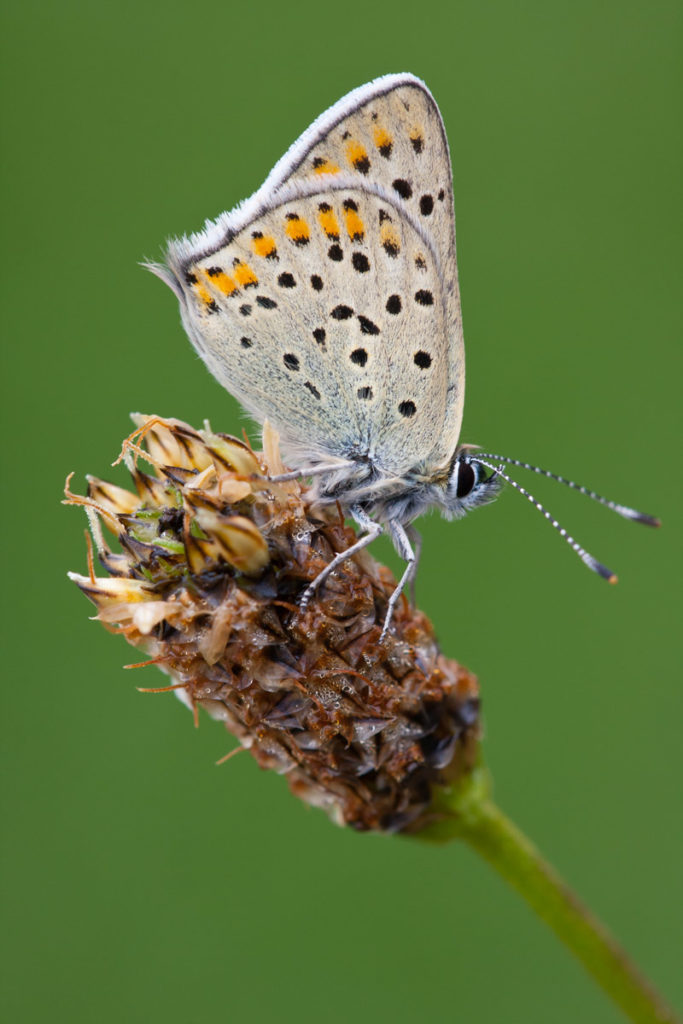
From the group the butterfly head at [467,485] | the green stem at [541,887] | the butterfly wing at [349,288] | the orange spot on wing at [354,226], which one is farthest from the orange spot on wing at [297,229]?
the green stem at [541,887]

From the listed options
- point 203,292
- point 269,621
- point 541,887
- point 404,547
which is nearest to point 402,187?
point 203,292

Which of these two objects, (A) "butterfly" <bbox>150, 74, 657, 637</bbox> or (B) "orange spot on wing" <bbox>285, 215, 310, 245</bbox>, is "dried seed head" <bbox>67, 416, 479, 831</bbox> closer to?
(A) "butterfly" <bbox>150, 74, 657, 637</bbox>

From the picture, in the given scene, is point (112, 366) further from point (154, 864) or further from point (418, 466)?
point (418, 466)

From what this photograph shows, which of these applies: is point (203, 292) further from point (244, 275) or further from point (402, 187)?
point (402, 187)

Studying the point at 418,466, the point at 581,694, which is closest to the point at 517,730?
the point at 581,694

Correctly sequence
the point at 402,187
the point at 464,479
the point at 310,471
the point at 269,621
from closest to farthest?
the point at 269,621 → the point at 310,471 → the point at 402,187 → the point at 464,479

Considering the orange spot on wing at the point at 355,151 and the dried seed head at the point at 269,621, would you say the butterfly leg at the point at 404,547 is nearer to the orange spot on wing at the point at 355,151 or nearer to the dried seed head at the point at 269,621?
the dried seed head at the point at 269,621

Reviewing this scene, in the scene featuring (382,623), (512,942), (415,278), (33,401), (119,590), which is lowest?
(512,942)

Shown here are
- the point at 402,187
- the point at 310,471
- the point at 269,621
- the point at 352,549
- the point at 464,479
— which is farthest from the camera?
the point at 464,479
